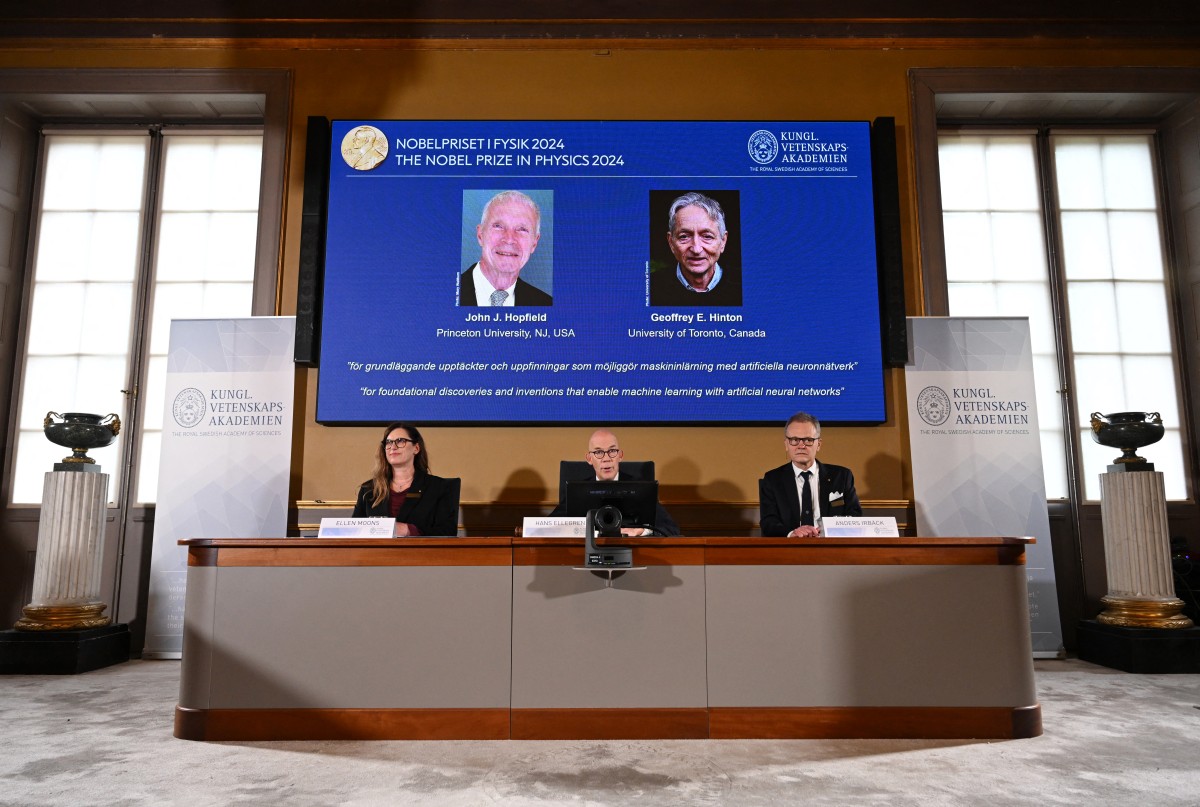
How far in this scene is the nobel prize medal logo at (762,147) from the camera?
5.09 m

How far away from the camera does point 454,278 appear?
4.95m

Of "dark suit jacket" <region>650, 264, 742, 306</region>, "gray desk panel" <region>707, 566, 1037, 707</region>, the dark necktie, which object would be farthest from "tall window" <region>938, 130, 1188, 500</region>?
A: "gray desk panel" <region>707, 566, 1037, 707</region>

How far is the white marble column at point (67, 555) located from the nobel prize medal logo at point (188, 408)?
57 cm

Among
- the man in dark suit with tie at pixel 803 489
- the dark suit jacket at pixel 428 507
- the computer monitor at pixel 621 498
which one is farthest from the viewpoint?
the man in dark suit with tie at pixel 803 489

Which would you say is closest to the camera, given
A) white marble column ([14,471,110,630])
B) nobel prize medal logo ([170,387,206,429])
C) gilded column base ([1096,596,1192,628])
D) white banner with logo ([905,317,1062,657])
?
→ gilded column base ([1096,596,1192,628])

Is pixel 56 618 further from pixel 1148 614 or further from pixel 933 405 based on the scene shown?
pixel 1148 614

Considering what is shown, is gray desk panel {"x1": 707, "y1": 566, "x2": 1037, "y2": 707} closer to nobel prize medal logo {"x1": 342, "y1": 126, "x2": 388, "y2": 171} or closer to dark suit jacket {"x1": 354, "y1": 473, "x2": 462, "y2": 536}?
dark suit jacket {"x1": 354, "y1": 473, "x2": 462, "y2": 536}

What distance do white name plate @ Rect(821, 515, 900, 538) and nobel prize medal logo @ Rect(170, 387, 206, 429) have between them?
3.84 m

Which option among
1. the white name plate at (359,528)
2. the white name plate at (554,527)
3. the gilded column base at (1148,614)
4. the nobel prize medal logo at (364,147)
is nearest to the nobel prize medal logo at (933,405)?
the gilded column base at (1148,614)

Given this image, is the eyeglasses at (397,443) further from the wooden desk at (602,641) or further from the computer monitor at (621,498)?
the computer monitor at (621,498)

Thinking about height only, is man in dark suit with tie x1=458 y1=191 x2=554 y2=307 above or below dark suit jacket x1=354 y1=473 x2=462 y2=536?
above

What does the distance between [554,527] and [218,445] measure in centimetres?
279

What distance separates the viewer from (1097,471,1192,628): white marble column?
14.7 feet

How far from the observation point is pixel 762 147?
511cm
